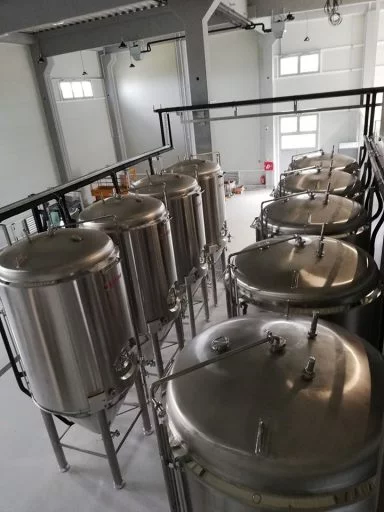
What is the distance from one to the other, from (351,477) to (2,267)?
1810mm

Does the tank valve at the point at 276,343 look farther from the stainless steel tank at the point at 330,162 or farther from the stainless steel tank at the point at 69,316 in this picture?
the stainless steel tank at the point at 330,162

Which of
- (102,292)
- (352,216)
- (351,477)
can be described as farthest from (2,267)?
(352,216)

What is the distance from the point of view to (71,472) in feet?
8.95

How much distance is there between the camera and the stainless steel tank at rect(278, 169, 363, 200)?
3.67 metres

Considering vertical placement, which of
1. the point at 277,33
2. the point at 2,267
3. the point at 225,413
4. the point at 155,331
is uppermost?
the point at 277,33

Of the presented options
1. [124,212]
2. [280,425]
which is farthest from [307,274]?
[124,212]

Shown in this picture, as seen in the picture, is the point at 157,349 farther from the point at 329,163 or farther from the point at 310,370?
the point at 329,163

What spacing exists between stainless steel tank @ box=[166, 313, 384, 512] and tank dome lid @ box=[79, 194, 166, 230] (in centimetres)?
131

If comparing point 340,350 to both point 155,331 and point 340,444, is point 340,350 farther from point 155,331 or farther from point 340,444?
point 155,331

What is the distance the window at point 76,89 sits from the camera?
9.70 m

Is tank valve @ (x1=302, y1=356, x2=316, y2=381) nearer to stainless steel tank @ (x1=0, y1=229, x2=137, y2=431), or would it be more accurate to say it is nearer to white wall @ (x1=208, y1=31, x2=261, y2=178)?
stainless steel tank @ (x1=0, y1=229, x2=137, y2=431)

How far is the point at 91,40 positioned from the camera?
283 inches

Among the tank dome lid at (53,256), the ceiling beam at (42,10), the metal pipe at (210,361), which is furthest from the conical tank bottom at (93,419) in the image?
the ceiling beam at (42,10)

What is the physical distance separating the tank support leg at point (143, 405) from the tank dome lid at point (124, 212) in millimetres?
1042
